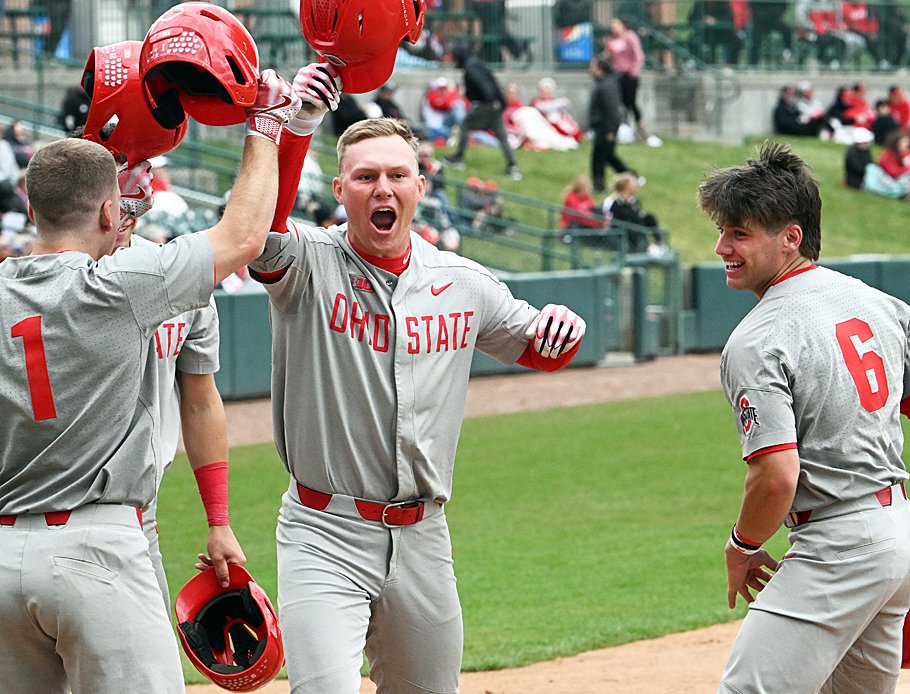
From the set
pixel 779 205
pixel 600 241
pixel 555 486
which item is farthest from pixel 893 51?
pixel 779 205

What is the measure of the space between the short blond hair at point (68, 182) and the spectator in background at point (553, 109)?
74.6 ft

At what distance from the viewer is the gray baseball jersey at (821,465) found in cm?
382

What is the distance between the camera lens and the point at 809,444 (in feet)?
12.8

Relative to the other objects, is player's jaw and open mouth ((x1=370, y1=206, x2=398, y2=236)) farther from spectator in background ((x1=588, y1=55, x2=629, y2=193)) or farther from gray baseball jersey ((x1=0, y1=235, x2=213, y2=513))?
spectator in background ((x1=588, y1=55, x2=629, y2=193))

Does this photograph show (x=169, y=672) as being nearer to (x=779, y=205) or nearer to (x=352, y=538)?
(x=352, y=538)

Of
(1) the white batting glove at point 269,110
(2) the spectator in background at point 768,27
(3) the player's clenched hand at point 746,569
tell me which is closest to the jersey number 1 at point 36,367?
(1) the white batting glove at point 269,110

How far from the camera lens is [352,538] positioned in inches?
164

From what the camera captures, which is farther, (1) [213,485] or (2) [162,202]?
(2) [162,202]

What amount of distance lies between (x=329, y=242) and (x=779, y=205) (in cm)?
141

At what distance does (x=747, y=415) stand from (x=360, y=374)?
120cm

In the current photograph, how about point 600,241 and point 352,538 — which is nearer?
point 352,538

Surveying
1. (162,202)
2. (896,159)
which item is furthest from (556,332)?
(896,159)

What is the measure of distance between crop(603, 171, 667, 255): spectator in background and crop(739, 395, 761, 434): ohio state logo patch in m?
14.6

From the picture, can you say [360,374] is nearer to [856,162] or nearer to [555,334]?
[555,334]
